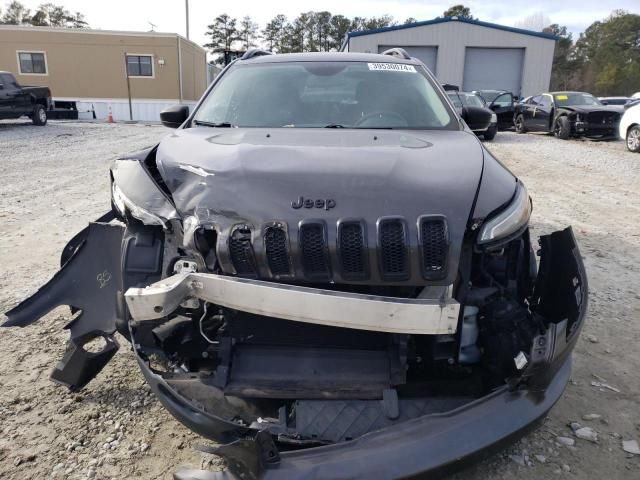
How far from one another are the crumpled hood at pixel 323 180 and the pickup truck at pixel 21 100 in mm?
18199

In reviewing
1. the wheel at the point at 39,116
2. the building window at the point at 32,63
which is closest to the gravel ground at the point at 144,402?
the wheel at the point at 39,116

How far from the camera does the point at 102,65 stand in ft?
107

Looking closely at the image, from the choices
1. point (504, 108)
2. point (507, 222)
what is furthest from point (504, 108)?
point (507, 222)

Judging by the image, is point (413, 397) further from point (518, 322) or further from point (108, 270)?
point (108, 270)

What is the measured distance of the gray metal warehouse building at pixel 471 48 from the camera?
105 ft

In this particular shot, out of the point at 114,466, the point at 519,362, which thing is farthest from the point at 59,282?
the point at 519,362

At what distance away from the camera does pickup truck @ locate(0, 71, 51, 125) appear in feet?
56.7

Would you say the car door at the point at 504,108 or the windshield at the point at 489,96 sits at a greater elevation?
the windshield at the point at 489,96

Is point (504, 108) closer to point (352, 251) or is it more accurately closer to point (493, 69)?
point (493, 69)

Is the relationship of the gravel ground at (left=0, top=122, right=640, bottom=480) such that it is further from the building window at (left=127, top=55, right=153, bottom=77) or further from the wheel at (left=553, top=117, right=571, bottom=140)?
the building window at (left=127, top=55, right=153, bottom=77)

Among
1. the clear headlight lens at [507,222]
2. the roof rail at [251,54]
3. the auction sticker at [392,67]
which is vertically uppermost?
the roof rail at [251,54]

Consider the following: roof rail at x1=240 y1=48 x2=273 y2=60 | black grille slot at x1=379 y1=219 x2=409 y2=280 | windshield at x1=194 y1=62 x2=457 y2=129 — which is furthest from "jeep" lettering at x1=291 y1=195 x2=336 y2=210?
roof rail at x1=240 y1=48 x2=273 y2=60

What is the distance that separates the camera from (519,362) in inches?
74.3

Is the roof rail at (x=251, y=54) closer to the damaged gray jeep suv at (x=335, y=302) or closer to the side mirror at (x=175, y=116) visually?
the side mirror at (x=175, y=116)
